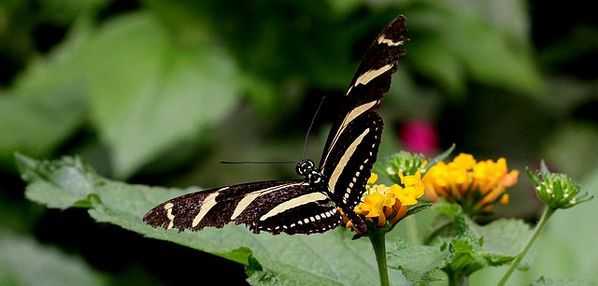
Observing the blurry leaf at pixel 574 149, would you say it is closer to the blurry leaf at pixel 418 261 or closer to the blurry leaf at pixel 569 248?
the blurry leaf at pixel 569 248

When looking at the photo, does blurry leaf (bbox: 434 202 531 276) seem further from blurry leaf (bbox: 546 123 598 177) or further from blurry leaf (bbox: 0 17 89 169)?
blurry leaf (bbox: 546 123 598 177)

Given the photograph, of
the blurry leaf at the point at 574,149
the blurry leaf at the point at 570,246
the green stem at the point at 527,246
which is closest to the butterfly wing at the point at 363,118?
the green stem at the point at 527,246

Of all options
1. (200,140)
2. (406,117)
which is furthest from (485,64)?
(200,140)

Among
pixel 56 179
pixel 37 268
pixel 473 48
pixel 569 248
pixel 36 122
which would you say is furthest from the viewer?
pixel 473 48

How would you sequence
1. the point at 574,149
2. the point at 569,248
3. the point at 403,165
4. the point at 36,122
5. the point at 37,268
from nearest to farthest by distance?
1. the point at 403,165
2. the point at 569,248
3. the point at 37,268
4. the point at 36,122
5. the point at 574,149

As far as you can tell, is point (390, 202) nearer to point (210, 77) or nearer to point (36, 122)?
point (210, 77)

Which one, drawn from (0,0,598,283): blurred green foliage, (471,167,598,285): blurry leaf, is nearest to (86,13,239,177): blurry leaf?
(0,0,598,283): blurred green foliage

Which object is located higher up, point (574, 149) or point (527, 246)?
point (527, 246)

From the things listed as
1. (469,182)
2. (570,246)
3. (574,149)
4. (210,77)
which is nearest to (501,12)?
(574,149)
